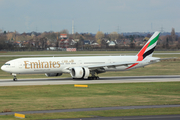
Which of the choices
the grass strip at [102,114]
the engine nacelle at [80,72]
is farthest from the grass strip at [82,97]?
the engine nacelle at [80,72]

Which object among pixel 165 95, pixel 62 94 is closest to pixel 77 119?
pixel 62 94

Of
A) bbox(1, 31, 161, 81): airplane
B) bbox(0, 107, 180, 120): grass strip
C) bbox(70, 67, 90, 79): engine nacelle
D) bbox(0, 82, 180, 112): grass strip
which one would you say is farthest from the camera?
bbox(70, 67, 90, 79): engine nacelle

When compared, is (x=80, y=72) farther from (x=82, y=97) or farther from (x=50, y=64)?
(x=82, y=97)

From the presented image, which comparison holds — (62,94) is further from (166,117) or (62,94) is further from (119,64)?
(119,64)

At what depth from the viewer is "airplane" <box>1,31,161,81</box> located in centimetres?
4412

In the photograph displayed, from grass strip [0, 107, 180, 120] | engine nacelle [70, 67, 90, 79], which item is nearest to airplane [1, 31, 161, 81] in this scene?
engine nacelle [70, 67, 90, 79]

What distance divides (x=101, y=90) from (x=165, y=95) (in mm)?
7456

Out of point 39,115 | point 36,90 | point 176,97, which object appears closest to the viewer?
point 39,115

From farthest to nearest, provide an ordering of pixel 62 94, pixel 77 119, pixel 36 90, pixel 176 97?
pixel 36 90 < pixel 62 94 < pixel 176 97 < pixel 77 119

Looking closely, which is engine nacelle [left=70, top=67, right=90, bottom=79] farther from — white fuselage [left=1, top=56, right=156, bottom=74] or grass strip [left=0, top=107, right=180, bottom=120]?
grass strip [left=0, top=107, right=180, bottom=120]

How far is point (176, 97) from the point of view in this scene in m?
28.7

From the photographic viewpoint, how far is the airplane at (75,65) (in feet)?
145

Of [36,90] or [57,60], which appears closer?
[36,90]

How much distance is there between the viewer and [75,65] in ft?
154
